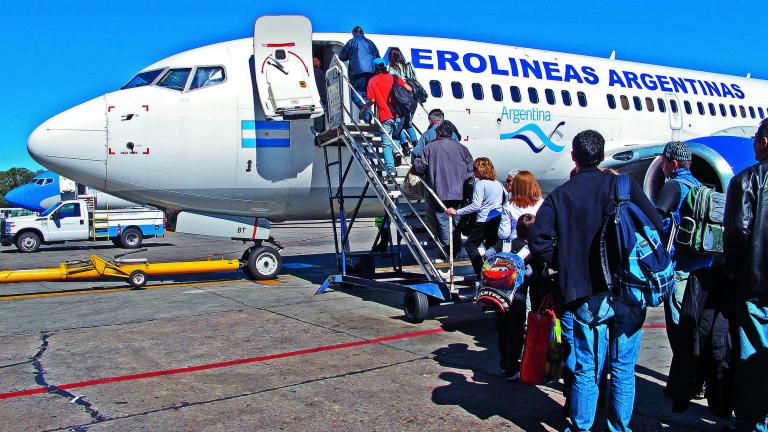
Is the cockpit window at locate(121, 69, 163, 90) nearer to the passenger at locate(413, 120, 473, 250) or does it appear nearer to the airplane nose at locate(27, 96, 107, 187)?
the airplane nose at locate(27, 96, 107, 187)

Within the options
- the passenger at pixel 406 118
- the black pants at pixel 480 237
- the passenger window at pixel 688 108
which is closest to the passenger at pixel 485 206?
the black pants at pixel 480 237

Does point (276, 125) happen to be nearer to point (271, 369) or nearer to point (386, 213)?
point (386, 213)

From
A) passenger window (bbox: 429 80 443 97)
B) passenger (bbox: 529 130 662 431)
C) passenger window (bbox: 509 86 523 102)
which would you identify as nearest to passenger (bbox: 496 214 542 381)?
passenger (bbox: 529 130 662 431)

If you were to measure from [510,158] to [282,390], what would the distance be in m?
7.73

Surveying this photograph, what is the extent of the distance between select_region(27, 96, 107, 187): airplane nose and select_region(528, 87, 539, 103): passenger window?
7.28 metres

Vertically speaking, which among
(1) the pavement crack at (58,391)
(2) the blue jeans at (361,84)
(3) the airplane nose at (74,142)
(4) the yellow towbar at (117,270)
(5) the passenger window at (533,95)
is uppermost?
(5) the passenger window at (533,95)

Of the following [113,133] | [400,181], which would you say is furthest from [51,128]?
[400,181]

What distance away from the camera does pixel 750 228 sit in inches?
148

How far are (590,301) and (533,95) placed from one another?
9073 mm

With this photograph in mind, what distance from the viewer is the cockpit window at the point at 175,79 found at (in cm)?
1014

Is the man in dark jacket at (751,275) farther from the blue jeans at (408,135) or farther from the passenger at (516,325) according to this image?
the blue jeans at (408,135)

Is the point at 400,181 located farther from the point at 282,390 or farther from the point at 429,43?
the point at 282,390

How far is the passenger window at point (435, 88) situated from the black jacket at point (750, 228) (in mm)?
7847

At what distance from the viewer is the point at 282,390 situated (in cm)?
541
